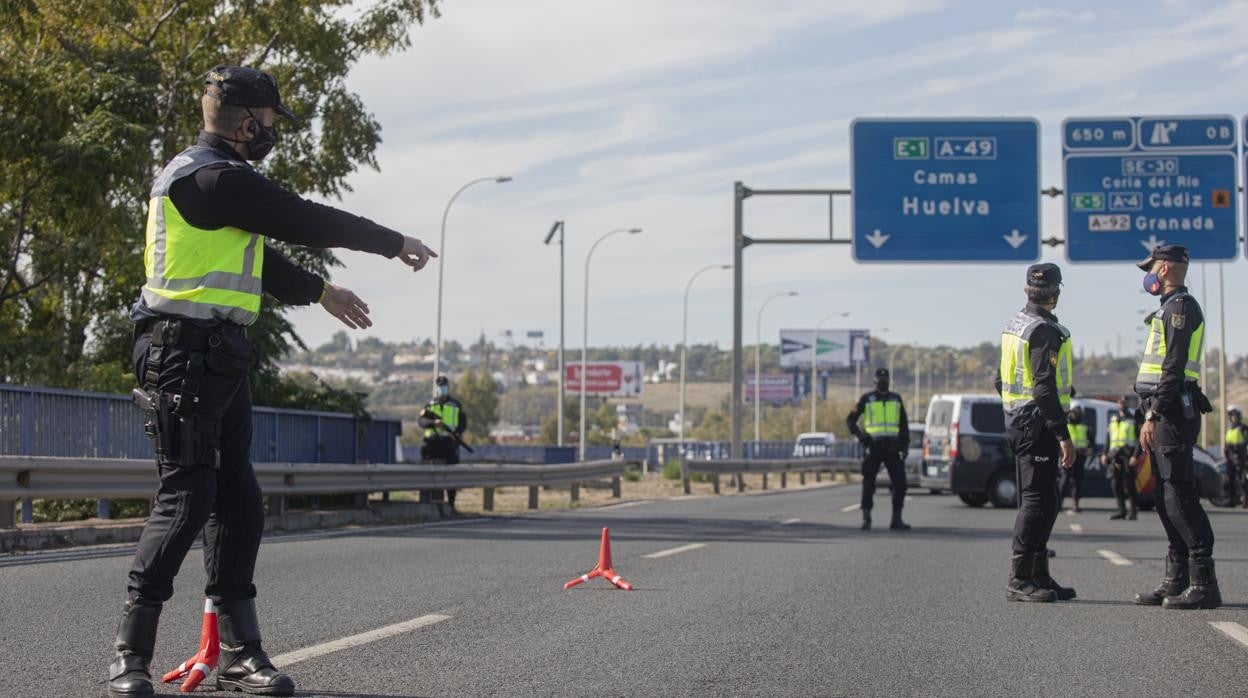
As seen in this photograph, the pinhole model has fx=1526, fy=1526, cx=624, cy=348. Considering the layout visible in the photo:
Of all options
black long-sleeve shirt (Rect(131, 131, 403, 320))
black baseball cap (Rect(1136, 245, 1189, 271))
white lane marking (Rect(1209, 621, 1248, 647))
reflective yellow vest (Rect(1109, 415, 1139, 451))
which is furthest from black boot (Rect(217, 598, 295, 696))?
reflective yellow vest (Rect(1109, 415, 1139, 451))

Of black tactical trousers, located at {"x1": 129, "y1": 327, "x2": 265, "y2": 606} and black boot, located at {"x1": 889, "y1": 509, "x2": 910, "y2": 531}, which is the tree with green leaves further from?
black tactical trousers, located at {"x1": 129, "y1": 327, "x2": 265, "y2": 606}

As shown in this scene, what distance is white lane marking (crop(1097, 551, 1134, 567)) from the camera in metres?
11.6

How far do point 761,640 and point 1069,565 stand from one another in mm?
5385

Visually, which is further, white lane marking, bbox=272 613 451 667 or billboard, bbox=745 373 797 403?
billboard, bbox=745 373 797 403

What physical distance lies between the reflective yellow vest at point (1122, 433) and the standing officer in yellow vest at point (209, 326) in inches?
725

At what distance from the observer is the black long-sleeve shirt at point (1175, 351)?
8.08 meters

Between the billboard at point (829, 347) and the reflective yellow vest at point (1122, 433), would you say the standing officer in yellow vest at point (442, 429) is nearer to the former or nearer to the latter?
the reflective yellow vest at point (1122, 433)

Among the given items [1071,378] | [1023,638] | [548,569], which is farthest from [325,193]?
[1023,638]

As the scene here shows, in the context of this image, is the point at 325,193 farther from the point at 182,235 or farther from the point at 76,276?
the point at 182,235

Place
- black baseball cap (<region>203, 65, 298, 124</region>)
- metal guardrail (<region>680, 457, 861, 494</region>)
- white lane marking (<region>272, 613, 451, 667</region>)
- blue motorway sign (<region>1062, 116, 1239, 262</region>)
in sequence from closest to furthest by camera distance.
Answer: black baseball cap (<region>203, 65, 298, 124</region>), white lane marking (<region>272, 613, 451, 667</region>), blue motorway sign (<region>1062, 116, 1239, 262</region>), metal guardrail (<region>680, 457, 861, 494</region>)

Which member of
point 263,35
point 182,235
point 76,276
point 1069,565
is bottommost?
point 1069,565

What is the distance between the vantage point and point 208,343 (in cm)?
462

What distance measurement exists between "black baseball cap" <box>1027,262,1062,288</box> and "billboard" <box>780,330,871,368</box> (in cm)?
12749

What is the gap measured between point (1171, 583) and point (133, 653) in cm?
576
